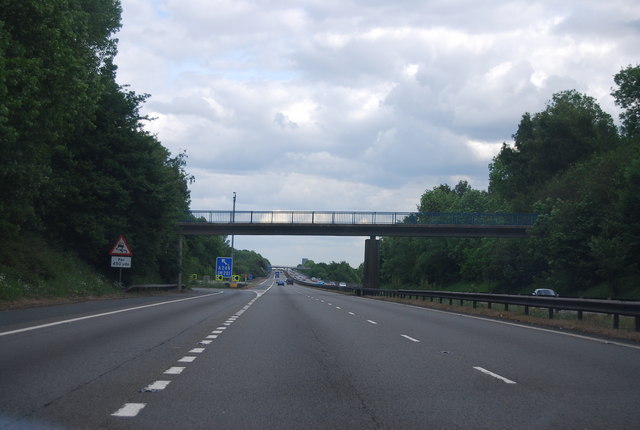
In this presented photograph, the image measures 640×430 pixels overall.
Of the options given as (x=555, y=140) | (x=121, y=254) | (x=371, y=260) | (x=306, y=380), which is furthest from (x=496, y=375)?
(x=555, y=140)

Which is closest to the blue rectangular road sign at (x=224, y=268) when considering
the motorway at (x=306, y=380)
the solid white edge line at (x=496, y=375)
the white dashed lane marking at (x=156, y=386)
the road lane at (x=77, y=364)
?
the road lane at (x=77, y=364)

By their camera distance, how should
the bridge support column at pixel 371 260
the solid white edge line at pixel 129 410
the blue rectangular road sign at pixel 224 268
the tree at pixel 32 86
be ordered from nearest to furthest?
1. the solid white edge line at pixel 129 410
2. the tree at pixel 32 86
3. the bridge support column at pixel 371 260
4. the blue rectangular road sign at pixel 224 268

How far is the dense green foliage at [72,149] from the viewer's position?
2422 centimetres

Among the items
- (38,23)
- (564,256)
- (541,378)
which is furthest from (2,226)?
(564,256)

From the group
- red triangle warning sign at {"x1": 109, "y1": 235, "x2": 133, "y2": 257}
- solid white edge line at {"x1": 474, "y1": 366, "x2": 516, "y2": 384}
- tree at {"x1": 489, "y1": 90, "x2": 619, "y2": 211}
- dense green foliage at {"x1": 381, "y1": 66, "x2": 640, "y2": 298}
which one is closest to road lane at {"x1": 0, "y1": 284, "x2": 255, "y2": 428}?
solid white edge line at {"x1": 474, "y1": 366, "x2": 516, "y2": 384}

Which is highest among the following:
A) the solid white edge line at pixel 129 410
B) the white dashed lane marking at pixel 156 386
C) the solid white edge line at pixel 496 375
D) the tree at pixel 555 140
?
the tree at pixel 555 140

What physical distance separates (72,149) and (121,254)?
25.2 feet

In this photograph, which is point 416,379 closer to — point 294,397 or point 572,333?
point 294,397

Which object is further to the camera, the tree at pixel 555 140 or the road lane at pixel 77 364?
the tree at pixel 555 140

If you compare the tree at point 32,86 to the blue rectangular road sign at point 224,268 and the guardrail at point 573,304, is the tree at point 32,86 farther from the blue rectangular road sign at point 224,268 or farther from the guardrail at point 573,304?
the blue rectangular road sign at point 224,268

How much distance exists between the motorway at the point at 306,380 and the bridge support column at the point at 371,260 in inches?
2044

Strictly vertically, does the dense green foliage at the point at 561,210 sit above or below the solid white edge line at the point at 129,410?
above

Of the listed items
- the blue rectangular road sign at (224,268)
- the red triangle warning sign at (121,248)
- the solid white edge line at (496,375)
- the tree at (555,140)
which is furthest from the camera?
the tree at (555,140)

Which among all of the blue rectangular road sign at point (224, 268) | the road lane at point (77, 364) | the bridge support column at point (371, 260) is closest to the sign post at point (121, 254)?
the road lane at point (77, 364)
